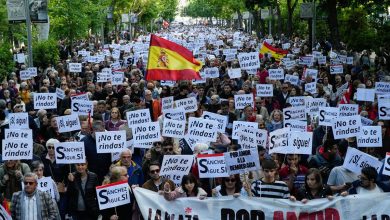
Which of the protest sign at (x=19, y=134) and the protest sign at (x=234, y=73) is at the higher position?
the protest sign at (x=19, y=134)

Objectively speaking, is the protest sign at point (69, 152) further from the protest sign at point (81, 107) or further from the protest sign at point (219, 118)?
the protest sign at point (81, 107)

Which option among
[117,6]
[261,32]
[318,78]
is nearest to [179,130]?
[318,78]

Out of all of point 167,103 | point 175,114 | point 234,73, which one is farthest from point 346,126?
point 234,73

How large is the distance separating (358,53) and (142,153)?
20524mm

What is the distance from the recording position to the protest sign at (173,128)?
12047 millimetres

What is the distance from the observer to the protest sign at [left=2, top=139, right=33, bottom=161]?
1016 centimetres

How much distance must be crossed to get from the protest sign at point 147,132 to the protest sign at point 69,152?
164cm

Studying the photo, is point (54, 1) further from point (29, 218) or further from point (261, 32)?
point (29, 218)

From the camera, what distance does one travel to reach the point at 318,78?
21.8m

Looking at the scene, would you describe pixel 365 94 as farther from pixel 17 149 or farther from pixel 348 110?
pixel 17 149

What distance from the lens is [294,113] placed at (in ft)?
47.0

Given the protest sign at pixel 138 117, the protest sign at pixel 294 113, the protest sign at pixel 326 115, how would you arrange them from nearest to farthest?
the protest sign at pixel 326 115
the protest sign at pixel 138 117
the protest sign at pixel 294 113

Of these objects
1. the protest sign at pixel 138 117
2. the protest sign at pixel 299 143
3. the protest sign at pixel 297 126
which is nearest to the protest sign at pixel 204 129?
the protest sign at pixel 138 117

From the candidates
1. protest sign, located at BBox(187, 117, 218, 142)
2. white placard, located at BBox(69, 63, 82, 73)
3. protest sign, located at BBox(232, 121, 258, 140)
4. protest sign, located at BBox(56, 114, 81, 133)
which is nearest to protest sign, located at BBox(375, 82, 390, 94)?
protest sign, located at BBox(232, 121, 258, 140)
